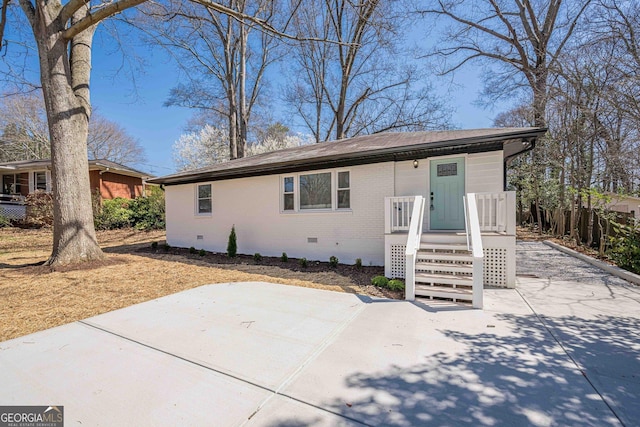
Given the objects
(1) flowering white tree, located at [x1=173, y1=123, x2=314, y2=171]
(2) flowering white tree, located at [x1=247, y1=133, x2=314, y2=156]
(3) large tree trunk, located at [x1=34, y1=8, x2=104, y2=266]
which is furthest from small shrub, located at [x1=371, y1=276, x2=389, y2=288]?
(2) flowering white tree, located at [x1=247, y1=133, x2=314, y2=156]

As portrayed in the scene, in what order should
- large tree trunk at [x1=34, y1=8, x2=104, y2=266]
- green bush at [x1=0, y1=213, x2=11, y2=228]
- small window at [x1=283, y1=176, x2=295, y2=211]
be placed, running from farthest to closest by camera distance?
green bush at [x1=0, y1=213, x2=11, y2=228], small window at [x1=283, y1=176, x2=295, y2=211], large tree trunk at [x1=34, y1=8, x2=104, y2=266]

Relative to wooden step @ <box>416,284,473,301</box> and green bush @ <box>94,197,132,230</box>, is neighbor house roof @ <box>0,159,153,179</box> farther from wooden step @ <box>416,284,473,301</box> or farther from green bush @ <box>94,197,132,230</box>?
wooden step @ <box>416,284,473,301</box>

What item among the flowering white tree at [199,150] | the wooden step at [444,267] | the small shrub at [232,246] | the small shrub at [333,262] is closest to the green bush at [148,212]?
the small shrub at [232,246]

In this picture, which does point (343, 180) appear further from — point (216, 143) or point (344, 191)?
point (216, 143)

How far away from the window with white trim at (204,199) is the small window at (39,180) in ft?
50.0

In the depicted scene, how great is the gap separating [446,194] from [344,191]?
8.74 feet

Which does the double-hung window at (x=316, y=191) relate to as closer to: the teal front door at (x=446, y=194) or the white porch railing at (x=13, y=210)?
the teal front door at (x=446, y=194)

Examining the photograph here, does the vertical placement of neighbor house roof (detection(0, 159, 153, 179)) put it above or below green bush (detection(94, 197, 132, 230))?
above

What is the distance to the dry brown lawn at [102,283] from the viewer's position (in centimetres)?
413

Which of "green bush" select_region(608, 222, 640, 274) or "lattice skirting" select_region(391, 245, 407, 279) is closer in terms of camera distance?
"green bush" select_region(608, 222, 640, 274)

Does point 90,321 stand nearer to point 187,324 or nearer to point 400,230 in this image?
point 187,324

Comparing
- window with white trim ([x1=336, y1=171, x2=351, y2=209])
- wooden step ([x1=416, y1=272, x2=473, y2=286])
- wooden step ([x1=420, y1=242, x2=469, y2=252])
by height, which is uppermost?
window with white trim ([x1=336, y1=171, x2=351, y2=209])

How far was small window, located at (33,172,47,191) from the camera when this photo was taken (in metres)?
18.8

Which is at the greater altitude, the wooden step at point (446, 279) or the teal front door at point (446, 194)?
the teal front door at point (446, 194)
